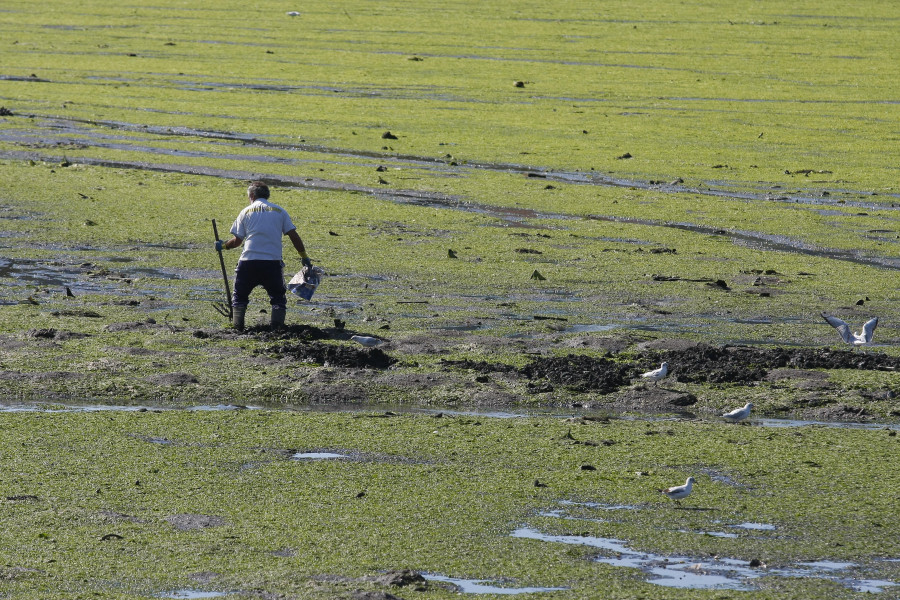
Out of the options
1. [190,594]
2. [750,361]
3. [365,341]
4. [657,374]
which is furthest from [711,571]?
[365,341]

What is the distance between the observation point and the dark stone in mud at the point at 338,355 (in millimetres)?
13195

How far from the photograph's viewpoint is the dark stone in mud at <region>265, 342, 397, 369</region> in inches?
520

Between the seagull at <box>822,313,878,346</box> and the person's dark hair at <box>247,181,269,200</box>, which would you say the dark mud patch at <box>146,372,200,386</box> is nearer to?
the person's dark hair at <box>247,181,269,200</box>

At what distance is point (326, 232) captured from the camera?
2117 cm

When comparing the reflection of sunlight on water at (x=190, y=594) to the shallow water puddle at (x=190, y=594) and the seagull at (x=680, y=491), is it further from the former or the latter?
the seagull at (x=680, y=491)

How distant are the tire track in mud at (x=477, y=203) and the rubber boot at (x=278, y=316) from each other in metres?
8.55

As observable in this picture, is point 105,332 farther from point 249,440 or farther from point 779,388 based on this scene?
point 779,388

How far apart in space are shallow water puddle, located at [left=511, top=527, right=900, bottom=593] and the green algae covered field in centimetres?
3

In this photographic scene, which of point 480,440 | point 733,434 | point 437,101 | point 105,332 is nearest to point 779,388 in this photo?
point 733,434

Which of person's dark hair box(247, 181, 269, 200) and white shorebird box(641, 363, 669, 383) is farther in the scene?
person's dark hair box(247, 181, 269, 200)

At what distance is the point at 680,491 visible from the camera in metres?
9.19

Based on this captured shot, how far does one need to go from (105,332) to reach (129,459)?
448 cm

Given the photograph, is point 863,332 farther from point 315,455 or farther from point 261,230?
point 261,230

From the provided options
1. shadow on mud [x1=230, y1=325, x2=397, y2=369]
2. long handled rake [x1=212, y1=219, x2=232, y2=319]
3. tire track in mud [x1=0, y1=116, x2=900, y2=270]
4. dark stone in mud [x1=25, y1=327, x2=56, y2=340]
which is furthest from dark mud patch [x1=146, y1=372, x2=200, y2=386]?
tire track in mud [x1=0, y1=116, x2=900, y2=270]
